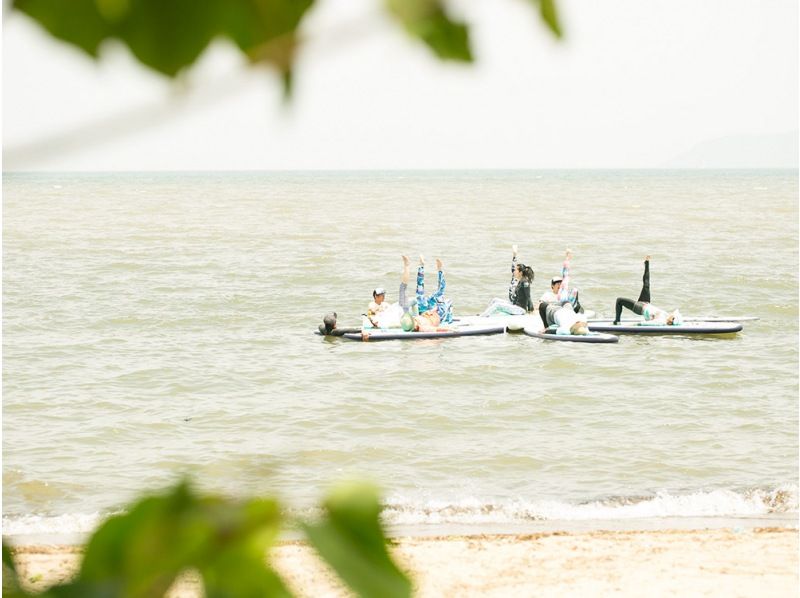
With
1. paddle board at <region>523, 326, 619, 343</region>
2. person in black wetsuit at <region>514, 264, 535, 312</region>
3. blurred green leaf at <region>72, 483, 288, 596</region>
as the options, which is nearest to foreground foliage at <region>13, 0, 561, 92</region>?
blurred green leaf at <region>72, 483, 288, 596</region>

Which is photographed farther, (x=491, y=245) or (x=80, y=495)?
(x=491, y=245)

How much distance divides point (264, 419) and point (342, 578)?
45.8 ft

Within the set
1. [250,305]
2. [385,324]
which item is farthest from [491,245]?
[385,324]

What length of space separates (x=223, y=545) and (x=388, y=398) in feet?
50.6

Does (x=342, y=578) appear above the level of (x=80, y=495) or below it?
above

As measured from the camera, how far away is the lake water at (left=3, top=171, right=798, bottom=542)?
10773 millimetres

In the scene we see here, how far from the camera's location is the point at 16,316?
2311 cm

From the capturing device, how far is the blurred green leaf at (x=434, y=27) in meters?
0.44

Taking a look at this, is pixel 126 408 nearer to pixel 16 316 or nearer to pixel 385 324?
pixel 385 324

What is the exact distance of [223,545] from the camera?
49 centimetres

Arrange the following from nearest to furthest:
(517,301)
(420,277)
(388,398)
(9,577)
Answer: (9,577) → (388,398) → (420,277) → (517,301)

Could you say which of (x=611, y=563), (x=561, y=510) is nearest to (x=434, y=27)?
(x=611, y=563)

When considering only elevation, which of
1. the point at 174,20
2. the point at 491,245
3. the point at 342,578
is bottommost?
the point at 491,245

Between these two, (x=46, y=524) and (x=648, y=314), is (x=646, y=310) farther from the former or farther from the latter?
(x=46, y=524)
